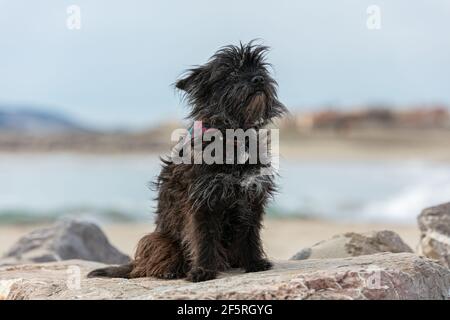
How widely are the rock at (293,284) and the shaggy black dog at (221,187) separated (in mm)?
217

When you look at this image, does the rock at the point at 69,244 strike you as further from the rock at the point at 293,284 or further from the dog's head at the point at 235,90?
the dog's head at the point at 235,90

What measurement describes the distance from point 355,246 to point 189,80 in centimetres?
313

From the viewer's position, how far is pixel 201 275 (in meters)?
6.36

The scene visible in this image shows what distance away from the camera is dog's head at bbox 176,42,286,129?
6.35 m

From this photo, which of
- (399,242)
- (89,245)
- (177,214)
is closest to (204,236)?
(177,214)

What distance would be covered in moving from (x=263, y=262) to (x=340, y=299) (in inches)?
51.3

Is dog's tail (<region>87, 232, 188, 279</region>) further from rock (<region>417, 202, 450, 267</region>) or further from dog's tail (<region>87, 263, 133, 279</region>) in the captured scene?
rock (<region>417, 202, 450, 267</region>)

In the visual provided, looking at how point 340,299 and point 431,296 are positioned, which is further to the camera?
point 431,296

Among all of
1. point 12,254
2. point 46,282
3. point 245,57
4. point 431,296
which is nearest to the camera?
point 431,296

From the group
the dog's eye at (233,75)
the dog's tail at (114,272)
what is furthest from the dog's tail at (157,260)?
the dog's eye at (233,75)

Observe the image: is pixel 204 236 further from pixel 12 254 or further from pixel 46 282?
pixel 12 254

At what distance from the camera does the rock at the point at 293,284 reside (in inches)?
220

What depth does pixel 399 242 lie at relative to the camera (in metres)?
9.06

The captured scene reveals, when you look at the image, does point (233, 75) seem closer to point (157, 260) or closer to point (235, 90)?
point (235, 90)
